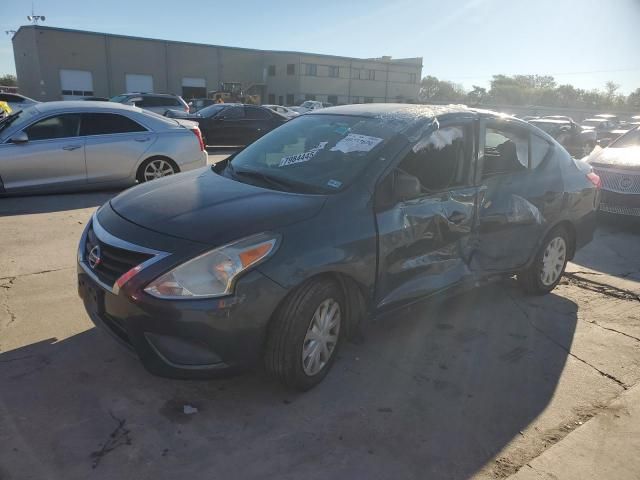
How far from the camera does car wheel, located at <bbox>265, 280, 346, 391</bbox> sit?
9.18 feet

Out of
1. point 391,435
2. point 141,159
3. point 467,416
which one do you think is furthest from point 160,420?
point 141,159

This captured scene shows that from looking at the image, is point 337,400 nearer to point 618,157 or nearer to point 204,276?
point 204,276

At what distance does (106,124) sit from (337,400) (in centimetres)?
649

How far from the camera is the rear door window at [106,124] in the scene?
7730 mm

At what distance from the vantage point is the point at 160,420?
2.79m

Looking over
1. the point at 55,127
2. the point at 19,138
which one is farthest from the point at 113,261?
the point at 55,127

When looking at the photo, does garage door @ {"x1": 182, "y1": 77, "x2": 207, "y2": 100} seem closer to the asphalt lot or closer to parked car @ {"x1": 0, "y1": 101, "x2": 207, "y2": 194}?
parked car @ {"x1": 0, "y1": 101, "x2": 207, "y2": 194}

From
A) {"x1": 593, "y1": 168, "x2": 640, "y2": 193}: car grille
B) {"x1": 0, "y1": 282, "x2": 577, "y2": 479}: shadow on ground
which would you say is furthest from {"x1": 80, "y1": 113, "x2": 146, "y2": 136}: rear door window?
{"x1": 593, "y1": 168, "x2": 640, "y2": 193}: car grille

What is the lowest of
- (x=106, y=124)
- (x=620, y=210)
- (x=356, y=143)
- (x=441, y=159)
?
(x=620, y=210)

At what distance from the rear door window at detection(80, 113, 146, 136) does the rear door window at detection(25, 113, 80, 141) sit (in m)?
0.12

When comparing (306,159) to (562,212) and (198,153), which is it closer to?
(562,212)

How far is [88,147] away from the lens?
25.1 ft

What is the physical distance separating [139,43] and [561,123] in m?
36.4

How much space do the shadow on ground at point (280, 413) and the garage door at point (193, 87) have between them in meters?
46.8
